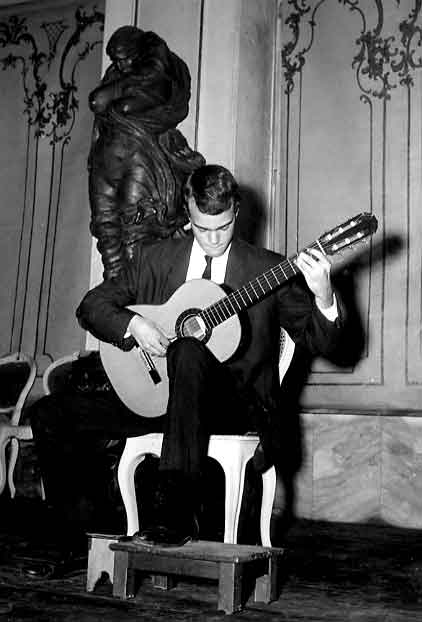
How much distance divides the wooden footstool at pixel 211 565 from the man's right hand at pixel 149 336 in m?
0.63

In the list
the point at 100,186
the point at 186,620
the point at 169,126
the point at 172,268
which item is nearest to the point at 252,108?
the point at 169,126

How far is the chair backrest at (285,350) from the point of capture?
2822 mm

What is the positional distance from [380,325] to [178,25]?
6.68 feet

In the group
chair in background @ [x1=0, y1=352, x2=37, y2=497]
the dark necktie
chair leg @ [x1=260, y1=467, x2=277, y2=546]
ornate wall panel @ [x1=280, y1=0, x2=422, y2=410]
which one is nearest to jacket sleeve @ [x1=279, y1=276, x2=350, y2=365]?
the dark necktie

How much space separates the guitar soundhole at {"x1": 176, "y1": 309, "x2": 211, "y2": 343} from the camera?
7.99 ft

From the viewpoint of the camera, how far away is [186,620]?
1758mm

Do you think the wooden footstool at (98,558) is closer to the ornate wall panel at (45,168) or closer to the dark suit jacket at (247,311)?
the dark suit jacket at (247,311)

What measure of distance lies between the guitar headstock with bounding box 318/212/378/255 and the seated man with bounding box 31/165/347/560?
7 cm

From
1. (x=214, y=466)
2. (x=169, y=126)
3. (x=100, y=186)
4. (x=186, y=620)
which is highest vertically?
(x=169, y=126)

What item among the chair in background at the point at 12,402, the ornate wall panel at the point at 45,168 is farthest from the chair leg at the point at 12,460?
the ornate wall panel at the point at 45,168

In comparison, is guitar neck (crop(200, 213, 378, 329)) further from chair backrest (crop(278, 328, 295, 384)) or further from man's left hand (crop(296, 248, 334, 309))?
chair backrest (crop(278, 328, 295, 384))

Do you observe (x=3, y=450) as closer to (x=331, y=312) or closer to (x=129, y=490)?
(x=129, y=490)

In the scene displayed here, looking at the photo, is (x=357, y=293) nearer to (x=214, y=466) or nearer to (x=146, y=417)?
(x=214, y=466)

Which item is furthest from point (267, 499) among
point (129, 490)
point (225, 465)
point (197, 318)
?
point (197, 318)
